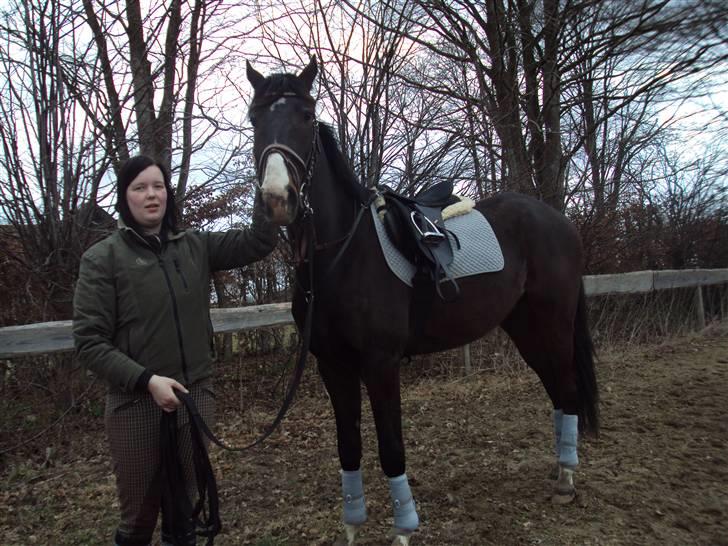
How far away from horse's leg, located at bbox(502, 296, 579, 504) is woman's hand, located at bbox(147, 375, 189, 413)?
7.90 feet

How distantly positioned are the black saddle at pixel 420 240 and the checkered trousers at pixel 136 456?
1.31 metres

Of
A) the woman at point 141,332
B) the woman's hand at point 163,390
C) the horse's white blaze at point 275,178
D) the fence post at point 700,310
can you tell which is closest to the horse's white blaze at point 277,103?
the horse's white blaze at point 275,178

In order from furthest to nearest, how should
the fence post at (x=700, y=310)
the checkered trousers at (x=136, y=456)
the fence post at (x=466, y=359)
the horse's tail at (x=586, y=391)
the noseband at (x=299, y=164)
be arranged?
the fence post at (x=700, y=310)
the fence post at (x=466, y=359)
the horse's tail at (x=586, y=391)
the noseband at (x=299, y=164)
the checkered trousers at (x=136, y=456)

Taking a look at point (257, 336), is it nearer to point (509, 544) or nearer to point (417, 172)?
point (417, 172)

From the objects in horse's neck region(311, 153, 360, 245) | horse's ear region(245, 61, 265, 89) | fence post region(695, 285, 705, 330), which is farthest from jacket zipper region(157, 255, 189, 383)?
fence post region(695, 285, 705, 330)

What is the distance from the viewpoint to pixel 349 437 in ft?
8.12

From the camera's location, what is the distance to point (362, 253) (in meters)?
2.35

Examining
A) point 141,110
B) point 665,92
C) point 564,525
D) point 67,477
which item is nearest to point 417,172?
point 665,92

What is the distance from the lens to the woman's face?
5.63ft

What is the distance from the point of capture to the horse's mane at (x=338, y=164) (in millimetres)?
2371

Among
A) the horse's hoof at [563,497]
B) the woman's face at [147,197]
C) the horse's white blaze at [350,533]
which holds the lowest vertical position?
the horse's hoof at [563,497]

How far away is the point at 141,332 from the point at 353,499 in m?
1.43

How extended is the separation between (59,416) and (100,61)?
9.75 feet

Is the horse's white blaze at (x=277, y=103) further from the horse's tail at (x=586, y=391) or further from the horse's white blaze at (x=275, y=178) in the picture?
the horse's tail at (x=586, y=391)
